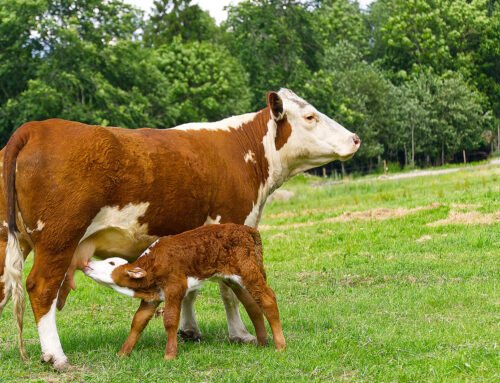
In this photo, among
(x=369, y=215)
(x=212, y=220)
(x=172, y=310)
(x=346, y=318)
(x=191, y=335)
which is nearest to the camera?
(x=172, y=310)

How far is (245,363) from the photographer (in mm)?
5926

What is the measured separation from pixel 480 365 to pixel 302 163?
341cm

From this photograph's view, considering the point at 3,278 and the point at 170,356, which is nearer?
the point at 170,356

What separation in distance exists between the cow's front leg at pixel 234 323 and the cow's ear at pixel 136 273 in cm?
128

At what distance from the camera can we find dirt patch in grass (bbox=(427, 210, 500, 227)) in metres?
14.5

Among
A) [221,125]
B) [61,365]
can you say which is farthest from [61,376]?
[221,125]

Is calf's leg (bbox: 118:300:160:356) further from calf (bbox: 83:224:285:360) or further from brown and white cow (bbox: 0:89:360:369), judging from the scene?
brown and white cow (bbox: 0:89:360:369)

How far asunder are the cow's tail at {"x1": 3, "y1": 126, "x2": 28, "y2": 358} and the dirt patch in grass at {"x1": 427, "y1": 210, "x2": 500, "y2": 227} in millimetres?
10983

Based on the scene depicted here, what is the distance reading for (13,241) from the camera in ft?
19.4

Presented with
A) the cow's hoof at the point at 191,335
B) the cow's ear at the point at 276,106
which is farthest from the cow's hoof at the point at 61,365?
the cow's ear at the point at 276,106

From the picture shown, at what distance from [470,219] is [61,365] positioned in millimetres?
11450

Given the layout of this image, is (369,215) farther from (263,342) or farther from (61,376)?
(61,376)

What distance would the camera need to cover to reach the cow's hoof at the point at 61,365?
582cm

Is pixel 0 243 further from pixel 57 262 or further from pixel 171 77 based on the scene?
pixel 171 77
